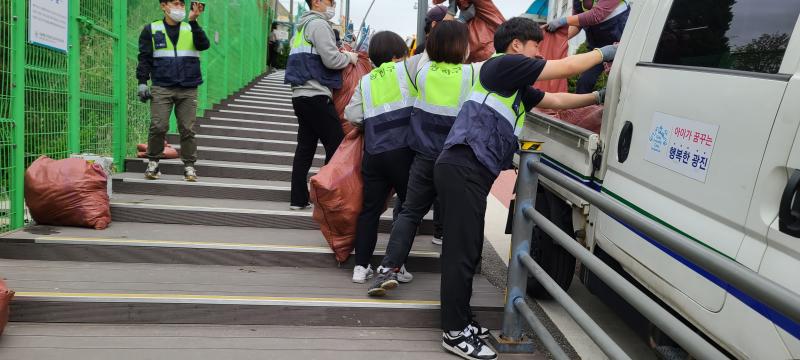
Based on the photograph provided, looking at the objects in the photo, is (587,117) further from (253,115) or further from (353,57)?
(253,115)

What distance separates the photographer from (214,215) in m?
4.74

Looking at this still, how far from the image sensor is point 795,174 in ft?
6.10

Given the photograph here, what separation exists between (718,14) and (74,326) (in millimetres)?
3541

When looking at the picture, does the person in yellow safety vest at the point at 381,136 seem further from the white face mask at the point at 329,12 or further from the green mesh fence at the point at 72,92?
the green mesh fence at the point at 72,92

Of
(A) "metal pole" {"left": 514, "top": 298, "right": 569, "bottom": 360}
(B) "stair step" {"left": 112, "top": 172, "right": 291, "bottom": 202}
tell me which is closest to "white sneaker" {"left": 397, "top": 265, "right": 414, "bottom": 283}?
(A) "metal pole" {"left": 514, "top": 298, "right": 569, "bottom": 360}

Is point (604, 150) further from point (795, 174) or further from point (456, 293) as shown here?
point (795, 174)

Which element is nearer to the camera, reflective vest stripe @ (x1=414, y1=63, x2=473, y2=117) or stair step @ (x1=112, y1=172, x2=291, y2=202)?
reflective vest stripe @ (x1=414, y1=63, x2=473, y2=117)

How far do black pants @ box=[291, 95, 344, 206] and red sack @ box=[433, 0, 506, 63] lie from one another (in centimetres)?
123

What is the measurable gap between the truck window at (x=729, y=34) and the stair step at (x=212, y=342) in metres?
1.70

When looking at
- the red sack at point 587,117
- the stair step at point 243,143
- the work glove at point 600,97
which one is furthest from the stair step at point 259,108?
the work glove at point 600,97

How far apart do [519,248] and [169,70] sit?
12.5 feet

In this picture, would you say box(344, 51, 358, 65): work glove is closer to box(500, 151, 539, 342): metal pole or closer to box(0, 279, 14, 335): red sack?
box(500, 151, 539, 342): metal pole

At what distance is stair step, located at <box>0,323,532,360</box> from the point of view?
2947 mm

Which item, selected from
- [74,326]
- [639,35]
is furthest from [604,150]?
[74,326]
